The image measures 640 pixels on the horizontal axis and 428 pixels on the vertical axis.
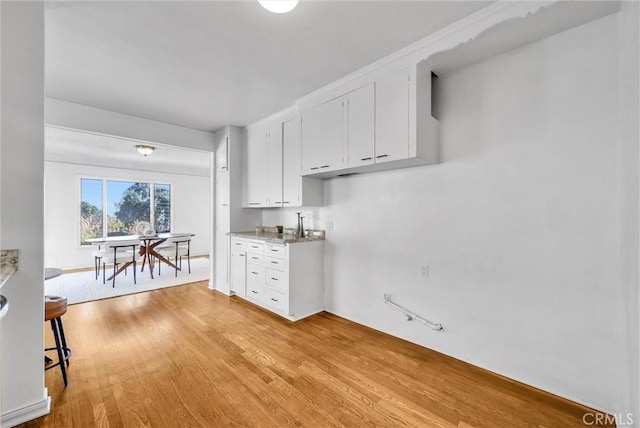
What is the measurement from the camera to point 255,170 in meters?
4.30

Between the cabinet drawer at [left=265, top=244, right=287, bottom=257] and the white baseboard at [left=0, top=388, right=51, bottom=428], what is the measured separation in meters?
2.18

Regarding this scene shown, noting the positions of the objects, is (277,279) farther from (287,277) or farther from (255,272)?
(255,272)

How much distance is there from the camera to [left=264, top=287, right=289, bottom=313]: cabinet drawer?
3329 millimetres

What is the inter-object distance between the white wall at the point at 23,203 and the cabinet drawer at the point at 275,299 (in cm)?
206

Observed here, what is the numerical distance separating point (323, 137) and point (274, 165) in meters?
1.10

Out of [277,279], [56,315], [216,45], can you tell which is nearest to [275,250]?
[277,279]

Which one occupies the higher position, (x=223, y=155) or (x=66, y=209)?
(x=223, y=155)

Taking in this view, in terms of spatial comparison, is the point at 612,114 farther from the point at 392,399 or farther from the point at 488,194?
the point at 392,399

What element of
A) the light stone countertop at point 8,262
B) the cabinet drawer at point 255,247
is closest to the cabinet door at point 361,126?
the cabinet drawer at point 255,247

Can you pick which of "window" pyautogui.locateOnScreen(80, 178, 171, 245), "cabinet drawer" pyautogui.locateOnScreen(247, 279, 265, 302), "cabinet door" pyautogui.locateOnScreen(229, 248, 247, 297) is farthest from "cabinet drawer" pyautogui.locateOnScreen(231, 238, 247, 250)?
"window" pyautogui.locateOnScreen(80, 178, 171, 245)

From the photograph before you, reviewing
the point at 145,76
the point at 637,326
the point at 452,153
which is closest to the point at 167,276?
the point at 145,76

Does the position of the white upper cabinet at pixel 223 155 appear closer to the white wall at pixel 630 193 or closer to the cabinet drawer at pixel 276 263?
the cabinet drawer at pixel 276 263

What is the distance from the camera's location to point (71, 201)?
6516 millimetres

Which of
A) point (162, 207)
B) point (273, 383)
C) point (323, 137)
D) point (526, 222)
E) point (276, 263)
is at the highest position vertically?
point (323, 137)
